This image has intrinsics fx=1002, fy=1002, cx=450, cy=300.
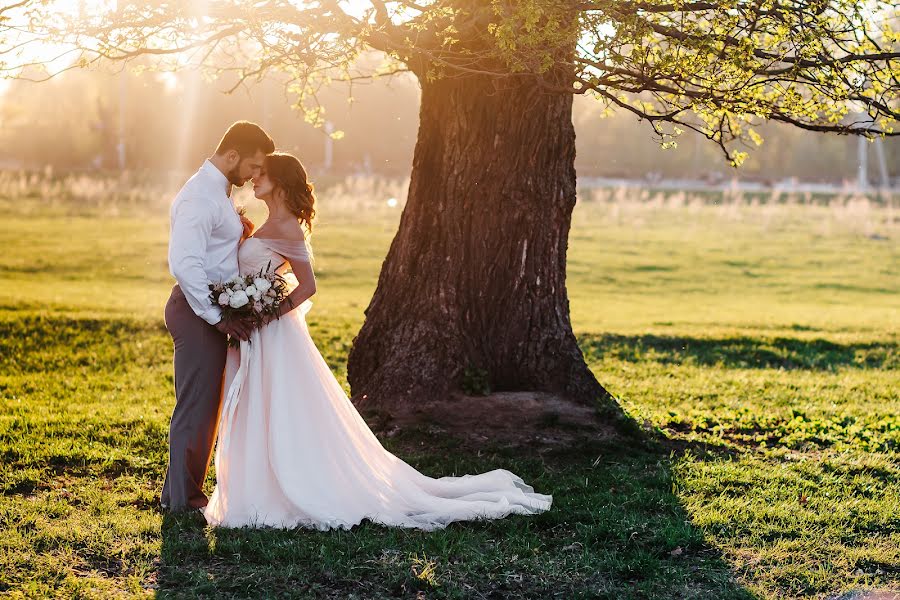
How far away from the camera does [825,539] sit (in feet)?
21.0

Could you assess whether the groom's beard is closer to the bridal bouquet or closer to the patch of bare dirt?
the bridal bouquet

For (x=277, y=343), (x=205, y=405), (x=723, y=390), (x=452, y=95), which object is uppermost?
(x=452, y=95)

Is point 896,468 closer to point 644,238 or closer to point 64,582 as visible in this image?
point 64,582

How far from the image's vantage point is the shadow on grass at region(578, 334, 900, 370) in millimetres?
13672

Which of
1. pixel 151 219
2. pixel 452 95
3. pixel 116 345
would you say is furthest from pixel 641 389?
pixel 151 219

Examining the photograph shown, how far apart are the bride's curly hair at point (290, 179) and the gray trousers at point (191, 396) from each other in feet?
3.05

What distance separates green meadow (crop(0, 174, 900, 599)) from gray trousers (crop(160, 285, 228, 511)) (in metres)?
0.30

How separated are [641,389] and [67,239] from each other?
19398mm

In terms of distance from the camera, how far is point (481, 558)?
18.9ft

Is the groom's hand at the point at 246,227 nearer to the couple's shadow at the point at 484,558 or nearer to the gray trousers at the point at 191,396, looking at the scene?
the gray trousers at the point at 191,396

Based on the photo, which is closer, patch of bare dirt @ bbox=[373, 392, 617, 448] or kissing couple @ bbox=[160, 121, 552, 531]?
kissing couple @ bbox=[160, 121, 552, 531]

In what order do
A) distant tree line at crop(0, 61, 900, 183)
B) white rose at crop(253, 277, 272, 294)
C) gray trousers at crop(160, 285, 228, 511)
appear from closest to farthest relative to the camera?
1. white rose at crop(253, 277, 272, 294)
2. gray trousers at crop(160, 285, 228, 511)
3. distant tree line at crop(0, 61, 900, 183)

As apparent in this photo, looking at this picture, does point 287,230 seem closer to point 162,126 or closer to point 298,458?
point 298,458

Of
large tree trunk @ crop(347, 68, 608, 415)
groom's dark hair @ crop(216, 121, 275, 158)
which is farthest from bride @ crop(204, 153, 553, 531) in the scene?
large tree trunk @ crop(347, 68, 608, 415)
